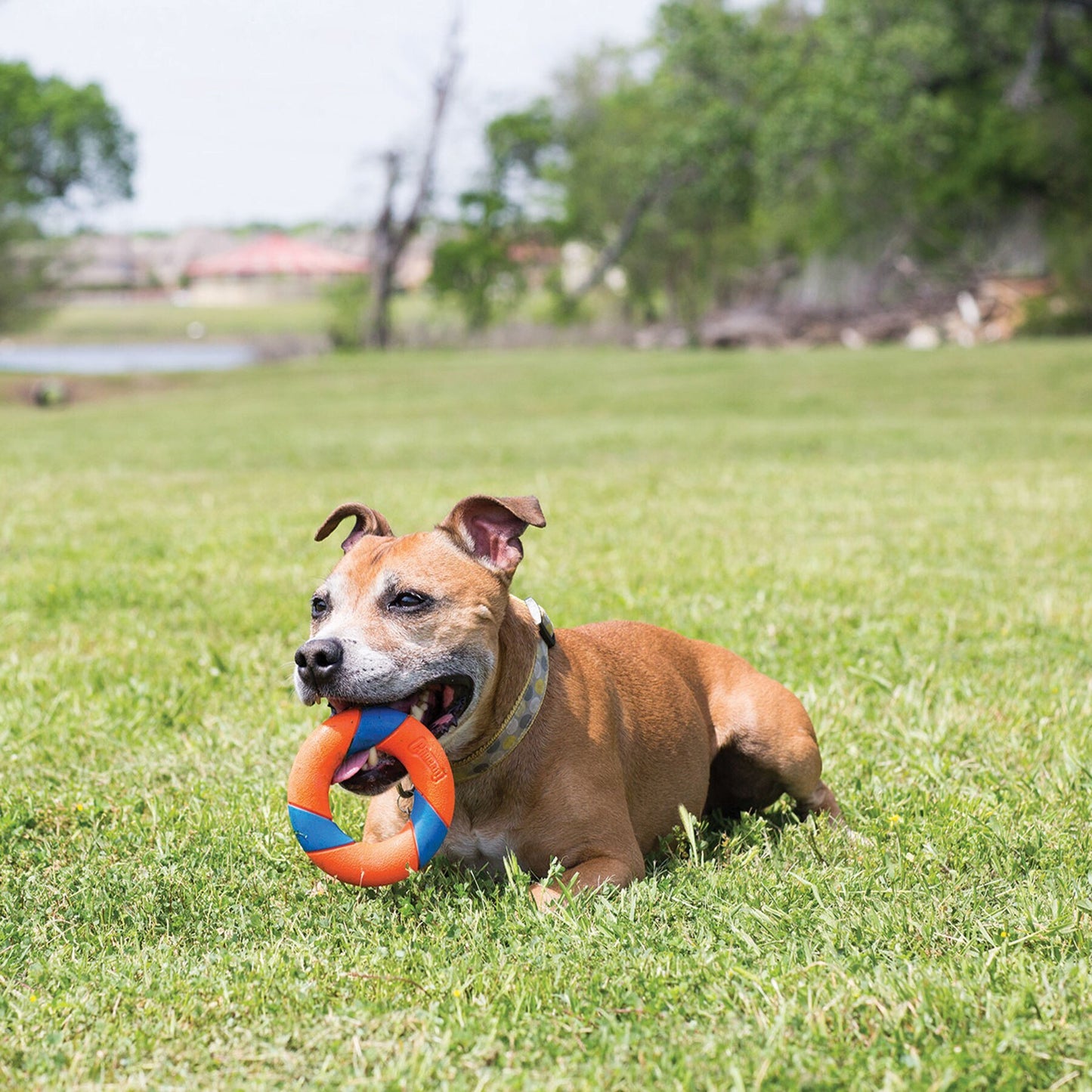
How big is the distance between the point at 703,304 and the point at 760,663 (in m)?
54.5

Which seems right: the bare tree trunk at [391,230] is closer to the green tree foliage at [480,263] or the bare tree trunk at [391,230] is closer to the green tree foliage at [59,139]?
the green tree foliage at [480,263]

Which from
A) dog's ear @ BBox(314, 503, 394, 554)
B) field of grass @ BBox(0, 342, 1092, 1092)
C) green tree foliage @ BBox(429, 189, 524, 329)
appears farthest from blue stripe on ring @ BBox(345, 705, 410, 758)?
green tree foliage @ BBox(429, 189, 524, 329)

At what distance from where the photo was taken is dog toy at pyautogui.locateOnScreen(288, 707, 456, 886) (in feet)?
10.9

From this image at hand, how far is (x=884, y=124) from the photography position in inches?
1352

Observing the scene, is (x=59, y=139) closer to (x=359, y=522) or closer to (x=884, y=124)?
(x=884, y=124)

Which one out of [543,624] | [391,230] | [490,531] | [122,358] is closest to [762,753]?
[543,624]

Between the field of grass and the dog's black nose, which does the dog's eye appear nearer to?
the dog's black nose

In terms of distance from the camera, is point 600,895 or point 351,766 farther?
point 351,766

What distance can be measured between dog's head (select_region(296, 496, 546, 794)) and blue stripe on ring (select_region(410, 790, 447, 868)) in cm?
13

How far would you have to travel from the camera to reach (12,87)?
60031mm

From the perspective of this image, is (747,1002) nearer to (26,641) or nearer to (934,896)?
(934,896)

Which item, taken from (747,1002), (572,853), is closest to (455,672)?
(572,853)

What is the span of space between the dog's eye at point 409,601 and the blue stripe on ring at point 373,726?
306 mm

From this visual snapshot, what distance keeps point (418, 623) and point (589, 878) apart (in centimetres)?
85
